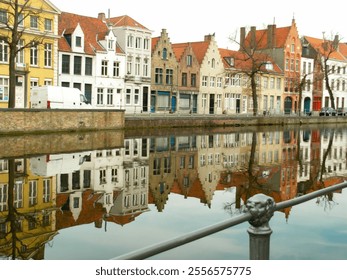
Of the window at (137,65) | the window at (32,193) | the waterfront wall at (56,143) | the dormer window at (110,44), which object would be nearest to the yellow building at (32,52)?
the dormer window at (110,44)

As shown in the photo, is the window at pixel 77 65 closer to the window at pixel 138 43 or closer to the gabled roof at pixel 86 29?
the gabled roof at pixel 86 29

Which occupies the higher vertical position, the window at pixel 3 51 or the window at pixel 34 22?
the window at pixel 34 22

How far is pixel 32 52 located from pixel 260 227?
126ft

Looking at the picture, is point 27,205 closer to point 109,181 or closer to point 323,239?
point 109,181

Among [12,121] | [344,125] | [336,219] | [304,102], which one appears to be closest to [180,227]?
[336,219]

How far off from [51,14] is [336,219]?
35271 millimetres

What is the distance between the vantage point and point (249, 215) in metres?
3.20

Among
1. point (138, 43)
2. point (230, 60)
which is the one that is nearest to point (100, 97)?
point (138, 43)

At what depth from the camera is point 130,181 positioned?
596 inches

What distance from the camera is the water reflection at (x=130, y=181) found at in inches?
381

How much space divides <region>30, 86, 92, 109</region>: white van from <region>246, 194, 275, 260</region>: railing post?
29438 millimetres

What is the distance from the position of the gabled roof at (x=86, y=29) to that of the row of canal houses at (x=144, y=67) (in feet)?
0.31

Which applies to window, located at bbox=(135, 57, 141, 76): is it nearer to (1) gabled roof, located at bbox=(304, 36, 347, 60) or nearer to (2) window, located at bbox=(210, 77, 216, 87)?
(2) window, located at bbox=(210, 77, 216, 87)

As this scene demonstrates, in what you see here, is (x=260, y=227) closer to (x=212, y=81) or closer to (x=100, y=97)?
(x=100, y=97)
